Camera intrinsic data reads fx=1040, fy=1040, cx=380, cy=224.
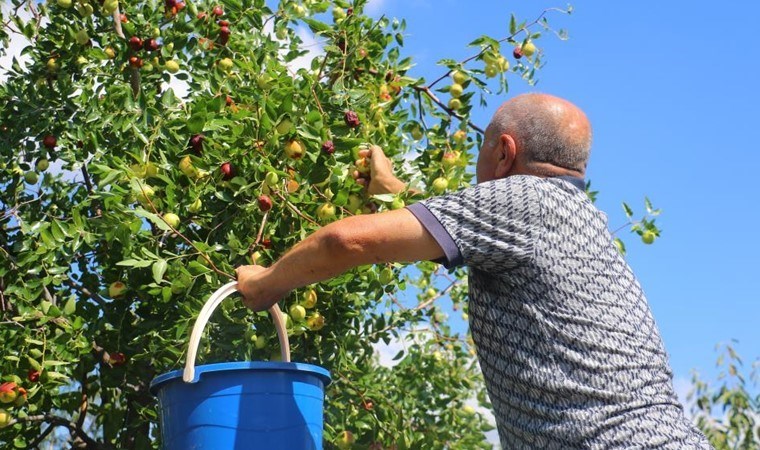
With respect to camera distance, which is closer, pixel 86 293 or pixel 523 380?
pixel 523 380

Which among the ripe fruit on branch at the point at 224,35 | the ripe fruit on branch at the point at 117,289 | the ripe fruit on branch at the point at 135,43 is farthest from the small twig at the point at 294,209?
the ripe fruit on branch at the point at 135,43

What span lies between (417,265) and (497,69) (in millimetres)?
833

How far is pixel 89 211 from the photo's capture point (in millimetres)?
3971

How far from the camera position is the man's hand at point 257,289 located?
7.16 ft

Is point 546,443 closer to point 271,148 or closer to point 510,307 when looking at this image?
point 510,307

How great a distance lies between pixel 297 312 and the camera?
296 cm

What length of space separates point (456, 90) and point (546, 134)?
49.2 inches

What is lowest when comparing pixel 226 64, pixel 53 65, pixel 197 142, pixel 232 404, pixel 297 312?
pixel 232 404

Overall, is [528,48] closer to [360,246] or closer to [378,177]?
[378,177]

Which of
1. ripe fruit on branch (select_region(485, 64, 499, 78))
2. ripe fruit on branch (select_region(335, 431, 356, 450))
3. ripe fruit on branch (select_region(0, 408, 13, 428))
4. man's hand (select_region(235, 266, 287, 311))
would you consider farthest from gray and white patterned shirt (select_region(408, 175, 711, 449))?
ripe fruit on branch (select_region(0, 408, 13, 428))

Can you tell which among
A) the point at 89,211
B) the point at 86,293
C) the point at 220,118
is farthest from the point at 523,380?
the point at 89,211

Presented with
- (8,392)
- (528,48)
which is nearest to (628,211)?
(528,48)

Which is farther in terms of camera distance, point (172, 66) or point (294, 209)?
point (172, 66)

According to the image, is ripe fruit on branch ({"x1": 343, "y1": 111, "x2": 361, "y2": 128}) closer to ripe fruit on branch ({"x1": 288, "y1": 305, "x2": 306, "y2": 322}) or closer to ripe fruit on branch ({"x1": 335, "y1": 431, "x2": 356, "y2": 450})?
ripe fruit on branch ({"x1": 288, "y1": 305, "x2": 306, "y2": 322})
